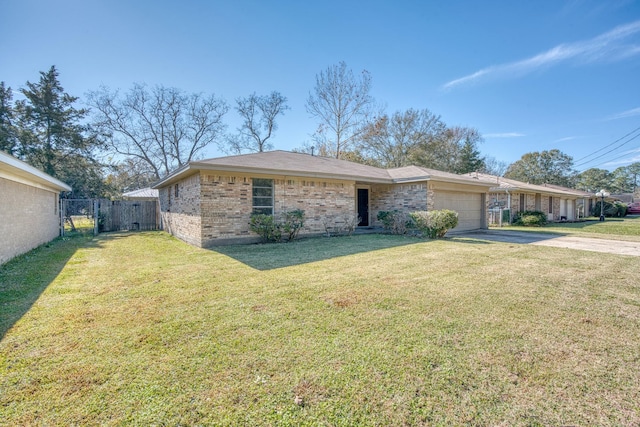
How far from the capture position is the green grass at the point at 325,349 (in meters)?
2.03

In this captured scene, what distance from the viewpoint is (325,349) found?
9.26 ft

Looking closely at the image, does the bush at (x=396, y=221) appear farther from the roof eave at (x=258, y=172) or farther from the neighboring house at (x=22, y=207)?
the neighboring house at (x=22, y=207)

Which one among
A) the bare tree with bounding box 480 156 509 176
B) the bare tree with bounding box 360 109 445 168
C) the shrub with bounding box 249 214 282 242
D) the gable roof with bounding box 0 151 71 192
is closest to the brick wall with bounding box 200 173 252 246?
the shrub with bounding box 249 214 282 242

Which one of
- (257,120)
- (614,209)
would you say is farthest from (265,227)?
(614,209)

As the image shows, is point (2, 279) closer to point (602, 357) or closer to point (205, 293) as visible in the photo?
point (205, 293)

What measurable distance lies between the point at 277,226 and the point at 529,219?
17.1m

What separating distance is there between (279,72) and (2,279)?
1639 centimetres

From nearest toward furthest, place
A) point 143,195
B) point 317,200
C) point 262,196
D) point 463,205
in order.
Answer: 1. point 262,196
2. point 317,200
3. point 463,205
4. point 143,195

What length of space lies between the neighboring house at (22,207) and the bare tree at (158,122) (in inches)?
642

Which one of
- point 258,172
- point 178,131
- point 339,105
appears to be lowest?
point 258,172

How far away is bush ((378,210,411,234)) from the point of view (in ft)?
39.5

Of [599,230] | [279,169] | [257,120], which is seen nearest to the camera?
[279,169]

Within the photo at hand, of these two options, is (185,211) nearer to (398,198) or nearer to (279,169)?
(279,169)

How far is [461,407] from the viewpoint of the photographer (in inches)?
80.4
